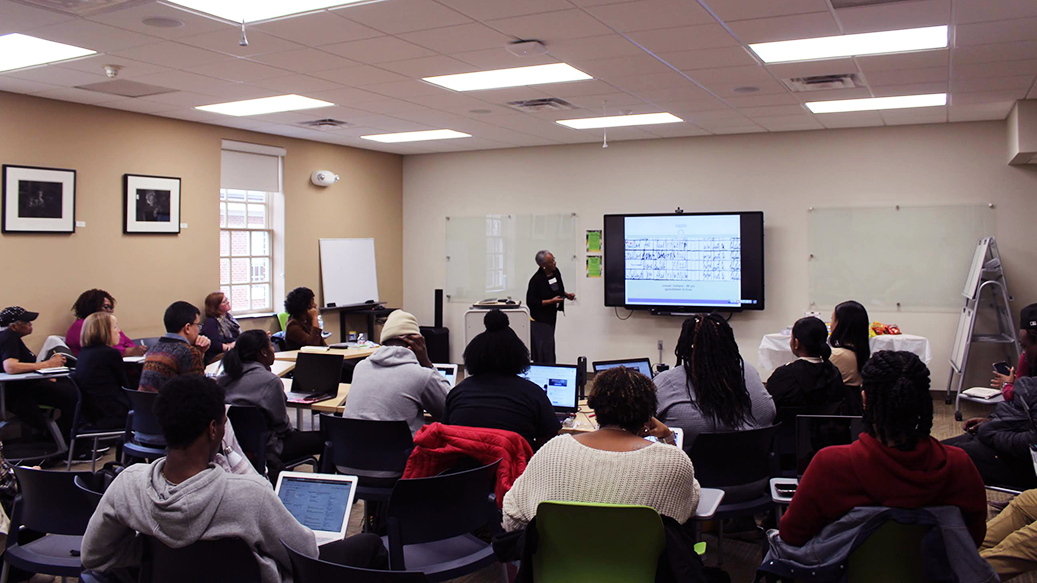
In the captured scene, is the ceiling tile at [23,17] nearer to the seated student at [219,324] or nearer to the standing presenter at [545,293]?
the seated student at [219,324]

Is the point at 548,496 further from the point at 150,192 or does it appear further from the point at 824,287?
the point at 824,287

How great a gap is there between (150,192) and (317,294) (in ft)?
7.82

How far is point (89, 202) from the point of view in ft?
22.6

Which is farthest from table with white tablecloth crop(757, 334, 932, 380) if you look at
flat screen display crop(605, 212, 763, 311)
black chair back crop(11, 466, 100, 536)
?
black chair back crop(11, 466, 100, 536)

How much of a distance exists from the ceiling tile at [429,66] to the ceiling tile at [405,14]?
0.75m

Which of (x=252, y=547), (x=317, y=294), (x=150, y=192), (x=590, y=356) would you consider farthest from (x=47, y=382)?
(x=590, y=356)

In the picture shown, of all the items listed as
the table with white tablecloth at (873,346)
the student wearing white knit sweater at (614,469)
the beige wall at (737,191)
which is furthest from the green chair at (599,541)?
the beige wall at (737,191)

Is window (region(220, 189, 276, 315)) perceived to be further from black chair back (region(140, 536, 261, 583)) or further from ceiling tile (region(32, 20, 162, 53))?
black chair back (region(140, 536, 261, 583))

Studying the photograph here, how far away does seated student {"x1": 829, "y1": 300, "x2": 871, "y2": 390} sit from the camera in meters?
4.39

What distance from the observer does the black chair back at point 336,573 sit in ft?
6.17

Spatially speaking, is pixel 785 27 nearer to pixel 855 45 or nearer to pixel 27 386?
pixel 855 45

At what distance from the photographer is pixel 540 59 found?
207 inches

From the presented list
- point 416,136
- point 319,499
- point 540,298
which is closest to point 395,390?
point 319,499

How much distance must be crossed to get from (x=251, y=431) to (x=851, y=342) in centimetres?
329
